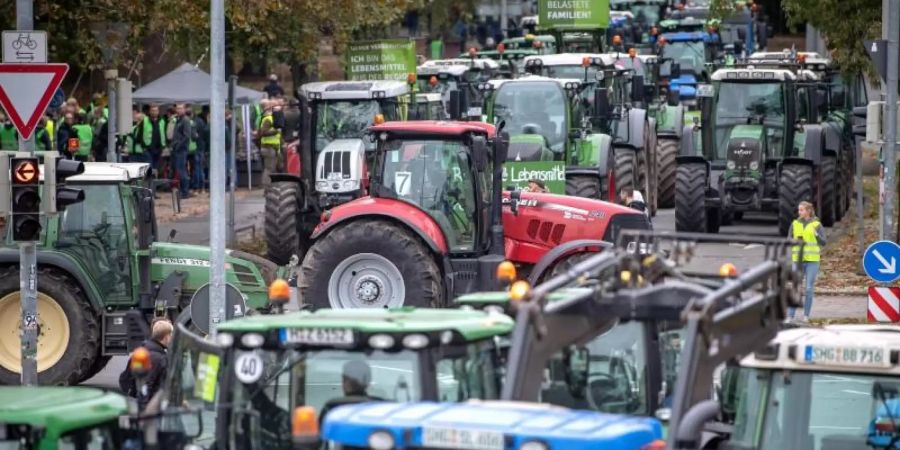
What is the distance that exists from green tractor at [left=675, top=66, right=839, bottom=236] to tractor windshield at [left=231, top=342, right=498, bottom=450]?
19.9 meters

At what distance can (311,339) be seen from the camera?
411 inches

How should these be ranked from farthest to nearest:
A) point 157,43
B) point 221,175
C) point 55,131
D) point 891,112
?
point 157,43 < point 55,131 < point 891,112 < point 221,175

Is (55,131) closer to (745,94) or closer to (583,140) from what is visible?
(583,140)

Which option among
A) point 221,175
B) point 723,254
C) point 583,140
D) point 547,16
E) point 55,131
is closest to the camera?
point 221,175

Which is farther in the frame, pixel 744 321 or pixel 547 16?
pixel 547 16

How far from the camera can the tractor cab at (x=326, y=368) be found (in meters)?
10.3

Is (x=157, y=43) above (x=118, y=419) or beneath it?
above

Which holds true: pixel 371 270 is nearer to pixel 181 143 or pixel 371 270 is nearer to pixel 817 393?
pixel 817 393

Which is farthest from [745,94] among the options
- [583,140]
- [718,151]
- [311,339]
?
[311,339]

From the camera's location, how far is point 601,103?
100 feet

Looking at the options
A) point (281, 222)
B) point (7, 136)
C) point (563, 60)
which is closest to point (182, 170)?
point (7, 136)

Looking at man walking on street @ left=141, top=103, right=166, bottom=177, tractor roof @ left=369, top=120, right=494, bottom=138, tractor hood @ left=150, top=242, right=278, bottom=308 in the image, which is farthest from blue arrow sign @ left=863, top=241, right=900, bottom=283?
man walking on street @ left=141, top=103, right=166, bottom=177

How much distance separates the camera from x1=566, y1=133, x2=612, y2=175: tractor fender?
29.4 meters

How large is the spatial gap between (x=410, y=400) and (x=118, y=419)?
1547mm
